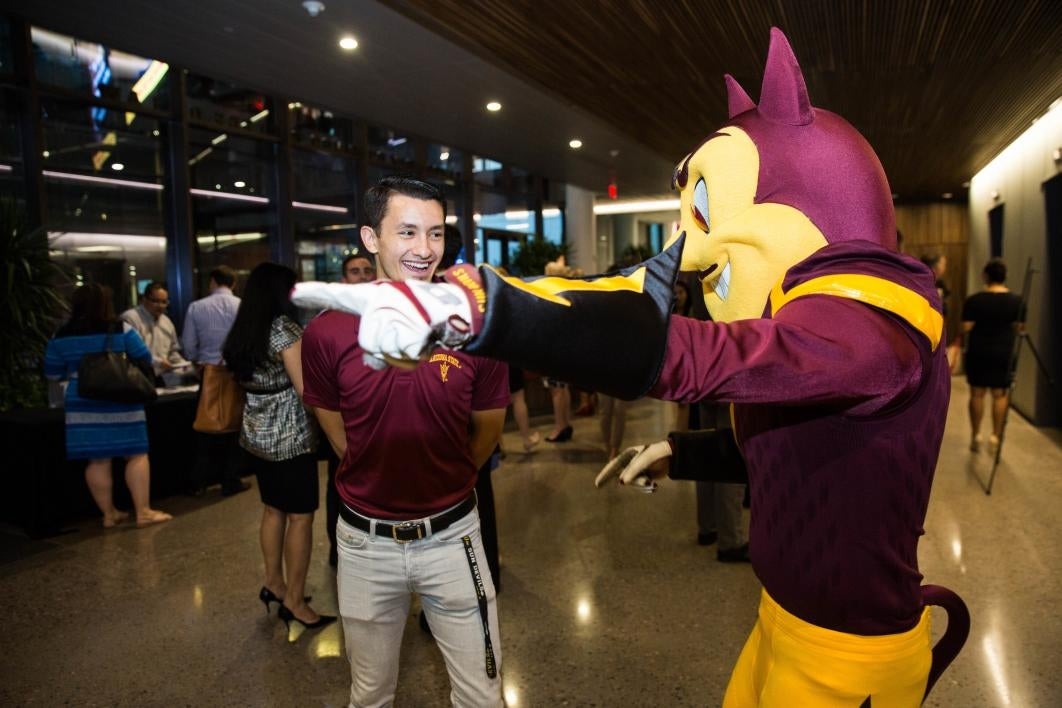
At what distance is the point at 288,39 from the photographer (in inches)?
188

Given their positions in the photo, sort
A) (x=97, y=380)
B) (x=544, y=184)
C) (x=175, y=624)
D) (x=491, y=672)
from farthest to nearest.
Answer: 1. (x=544, y=184)
2. (x=97, y=380)
3. (x=175, y=624)
4. (x=491, y=672)

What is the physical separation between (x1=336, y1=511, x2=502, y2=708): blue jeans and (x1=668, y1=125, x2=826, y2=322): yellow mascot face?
90cm

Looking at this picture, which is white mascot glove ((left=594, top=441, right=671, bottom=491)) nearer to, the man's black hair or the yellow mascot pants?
the yellow mascot pants

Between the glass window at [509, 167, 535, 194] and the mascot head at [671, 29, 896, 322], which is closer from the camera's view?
the mascot head at [671, 29, 896, 322]

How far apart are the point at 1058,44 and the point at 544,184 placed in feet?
31.4

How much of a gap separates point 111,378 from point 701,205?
3.90 m

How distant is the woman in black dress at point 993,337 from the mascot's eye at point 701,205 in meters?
5.12

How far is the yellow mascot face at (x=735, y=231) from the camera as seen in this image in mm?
1012

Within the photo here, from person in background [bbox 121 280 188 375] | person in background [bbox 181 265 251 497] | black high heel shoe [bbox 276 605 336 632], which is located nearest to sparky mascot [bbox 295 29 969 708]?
black high heel shoe [bbox 276 605 336 632]

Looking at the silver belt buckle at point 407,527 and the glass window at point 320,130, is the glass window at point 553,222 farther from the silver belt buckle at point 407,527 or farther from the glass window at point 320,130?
the silver belt buckle at point 407,527

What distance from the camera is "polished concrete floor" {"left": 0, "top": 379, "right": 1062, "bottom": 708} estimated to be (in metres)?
2.51

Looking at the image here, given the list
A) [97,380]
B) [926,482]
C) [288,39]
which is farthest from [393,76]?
[926,482]

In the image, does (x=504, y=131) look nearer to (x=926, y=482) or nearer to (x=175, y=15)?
(x=175, y=15)

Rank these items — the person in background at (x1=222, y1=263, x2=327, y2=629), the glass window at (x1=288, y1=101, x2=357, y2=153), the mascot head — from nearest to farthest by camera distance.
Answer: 1. the mascot head
2. the person in background at (x1=222, y1=263, x2=327, y2=629)
3. the glass window at (x1=288, y1=101, x2=357, y2=153)
